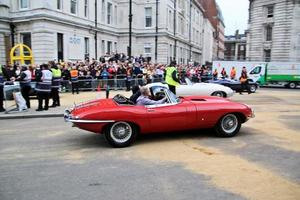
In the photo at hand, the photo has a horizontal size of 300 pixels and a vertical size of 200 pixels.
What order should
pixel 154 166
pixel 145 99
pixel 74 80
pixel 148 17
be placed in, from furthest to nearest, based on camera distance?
pixel 148 17, pixel 74 80, pixel 145 99, pixel 154 166

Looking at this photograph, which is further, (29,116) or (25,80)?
(25,80)

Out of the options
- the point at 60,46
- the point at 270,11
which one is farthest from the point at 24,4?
the point at 270,11

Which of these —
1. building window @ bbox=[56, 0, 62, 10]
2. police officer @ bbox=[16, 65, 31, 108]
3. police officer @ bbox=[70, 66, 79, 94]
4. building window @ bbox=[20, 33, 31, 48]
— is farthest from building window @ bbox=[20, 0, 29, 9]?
police officer @ bbox=[16, 65, 31, 108]

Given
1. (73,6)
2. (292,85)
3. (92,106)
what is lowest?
(292,85)

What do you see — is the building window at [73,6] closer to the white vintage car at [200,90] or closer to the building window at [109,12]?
the building window at [109,12]

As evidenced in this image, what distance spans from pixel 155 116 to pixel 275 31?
48.4 meters

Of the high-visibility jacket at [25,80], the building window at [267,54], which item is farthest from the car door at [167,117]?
the building window at [267,54]

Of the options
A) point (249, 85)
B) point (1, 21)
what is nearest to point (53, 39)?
point (1, 21)

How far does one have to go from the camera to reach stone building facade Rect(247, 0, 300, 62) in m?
49.2

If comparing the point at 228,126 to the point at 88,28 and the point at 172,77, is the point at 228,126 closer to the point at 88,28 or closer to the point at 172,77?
the point at 172,77

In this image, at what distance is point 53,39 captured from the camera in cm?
3164

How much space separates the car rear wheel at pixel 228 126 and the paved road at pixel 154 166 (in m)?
0.19

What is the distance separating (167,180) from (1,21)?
30672 millimetres

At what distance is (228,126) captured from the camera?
853 cm
